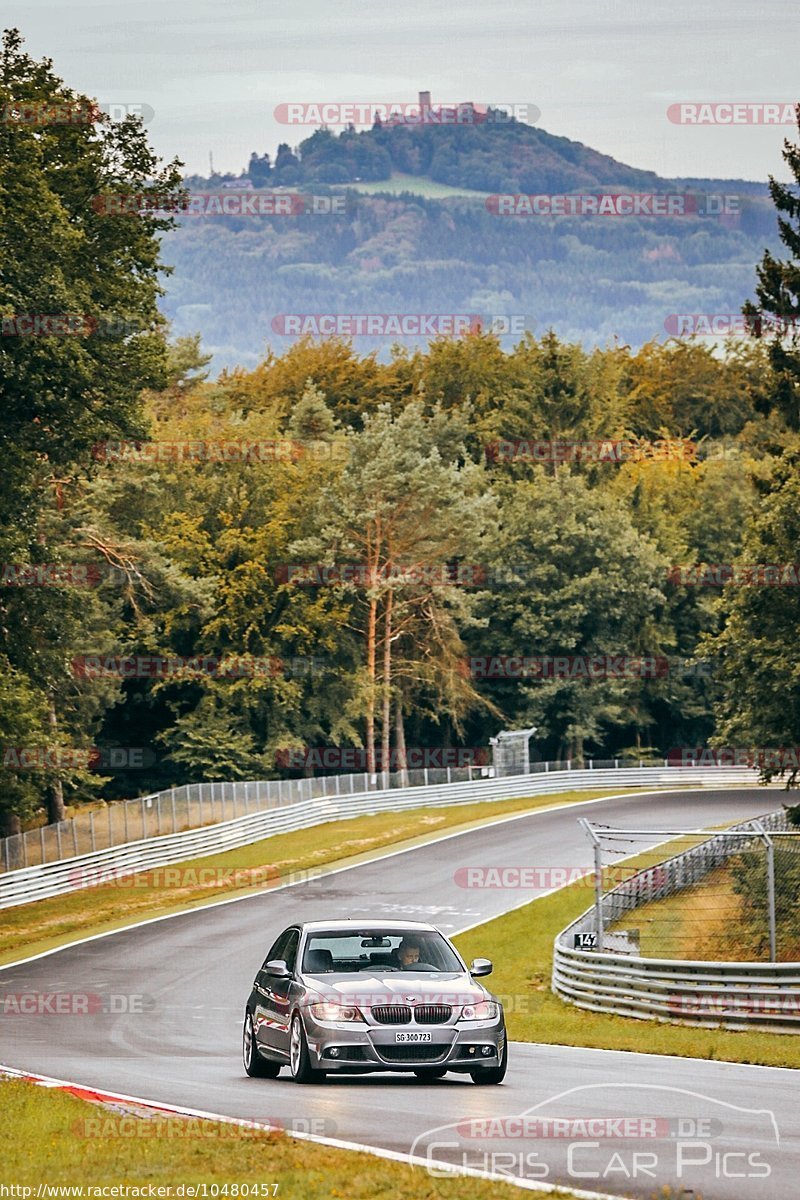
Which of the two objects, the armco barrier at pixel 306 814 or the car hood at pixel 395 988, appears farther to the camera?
the armco barrier at pixel 306 814

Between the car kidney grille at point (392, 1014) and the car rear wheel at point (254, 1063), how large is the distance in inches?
74.6

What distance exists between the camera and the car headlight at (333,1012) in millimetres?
15602

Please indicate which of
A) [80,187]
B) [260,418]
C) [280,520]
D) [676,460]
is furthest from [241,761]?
[676,460]

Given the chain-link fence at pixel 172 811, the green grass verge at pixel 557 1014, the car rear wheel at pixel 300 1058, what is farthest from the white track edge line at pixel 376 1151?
the chain-link fence at pixel 172 811

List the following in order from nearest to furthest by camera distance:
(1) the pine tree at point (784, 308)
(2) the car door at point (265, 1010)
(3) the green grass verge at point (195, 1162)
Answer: (3) the green grass verge at point (195, 1162) → (2) the car door at point (265, 1010) → (1) the pine tree at point (784, 308)

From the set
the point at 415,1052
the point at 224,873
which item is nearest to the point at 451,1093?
the point at 415,1052

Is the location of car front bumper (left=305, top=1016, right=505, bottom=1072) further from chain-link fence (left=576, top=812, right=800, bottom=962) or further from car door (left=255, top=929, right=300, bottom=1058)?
chain-link fence (left=576, top=812, right=800, bottom=962)

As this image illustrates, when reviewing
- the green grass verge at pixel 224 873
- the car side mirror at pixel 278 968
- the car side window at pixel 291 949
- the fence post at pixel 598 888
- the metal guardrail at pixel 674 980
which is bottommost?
the green grass verge at pixel 224 873

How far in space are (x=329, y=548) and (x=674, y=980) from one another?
176ft

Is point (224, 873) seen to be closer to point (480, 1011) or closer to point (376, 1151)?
point (480, 1011)

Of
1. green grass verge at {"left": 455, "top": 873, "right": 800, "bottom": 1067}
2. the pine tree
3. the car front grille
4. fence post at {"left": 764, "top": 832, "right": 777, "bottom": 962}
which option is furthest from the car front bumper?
the pine tree

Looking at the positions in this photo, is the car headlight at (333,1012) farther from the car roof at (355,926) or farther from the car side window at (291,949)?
the car roof at (355,926)

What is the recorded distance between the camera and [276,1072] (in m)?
17.2

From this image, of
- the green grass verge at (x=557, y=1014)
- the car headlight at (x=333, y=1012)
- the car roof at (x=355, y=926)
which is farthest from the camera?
the green grass verge at (x=557, y=1014)
